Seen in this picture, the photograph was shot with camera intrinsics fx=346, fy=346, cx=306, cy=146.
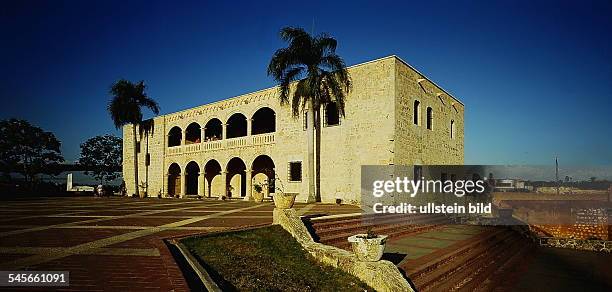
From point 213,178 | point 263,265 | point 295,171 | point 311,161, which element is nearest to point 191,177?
Result: point 213,178

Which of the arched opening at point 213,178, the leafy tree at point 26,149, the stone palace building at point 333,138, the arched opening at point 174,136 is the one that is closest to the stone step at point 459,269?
the stone palace building at point 333,138

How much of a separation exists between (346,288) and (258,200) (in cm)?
1438

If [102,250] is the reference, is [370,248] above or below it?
below

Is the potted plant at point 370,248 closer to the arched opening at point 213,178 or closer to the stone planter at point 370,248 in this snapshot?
the stone planter at point 370,248

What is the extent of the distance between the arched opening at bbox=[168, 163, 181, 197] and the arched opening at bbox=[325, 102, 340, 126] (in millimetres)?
17856

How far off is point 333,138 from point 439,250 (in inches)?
446

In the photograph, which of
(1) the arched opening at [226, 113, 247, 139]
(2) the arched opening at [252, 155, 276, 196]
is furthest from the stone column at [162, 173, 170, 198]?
(2) the arched opening at [252, 155, 276, 196]

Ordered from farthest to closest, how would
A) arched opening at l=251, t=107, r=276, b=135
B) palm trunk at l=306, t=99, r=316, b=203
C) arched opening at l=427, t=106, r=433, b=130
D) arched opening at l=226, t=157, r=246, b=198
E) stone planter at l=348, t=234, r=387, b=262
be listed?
arched opening at l=226, t=157, r=246, b=198, arched opening at l=251, t=107, r=276, b=135, arched opening at l=427, t=106, r=433, b=130, palm trunk at l=306, t=99, r=316, b=203, stone planter at l=348, t=234, r=387, b=262

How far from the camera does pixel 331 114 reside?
21.3 metres

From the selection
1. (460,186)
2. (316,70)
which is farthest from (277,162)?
(460,186)

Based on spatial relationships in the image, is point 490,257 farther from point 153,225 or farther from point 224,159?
point 224,159

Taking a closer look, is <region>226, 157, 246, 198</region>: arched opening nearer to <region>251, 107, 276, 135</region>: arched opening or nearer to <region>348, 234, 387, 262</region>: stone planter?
<region>251, 107, 276, 135</region>: arched opening

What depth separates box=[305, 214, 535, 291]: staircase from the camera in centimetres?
836

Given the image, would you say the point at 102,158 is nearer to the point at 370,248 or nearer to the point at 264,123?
the point at 264,123
